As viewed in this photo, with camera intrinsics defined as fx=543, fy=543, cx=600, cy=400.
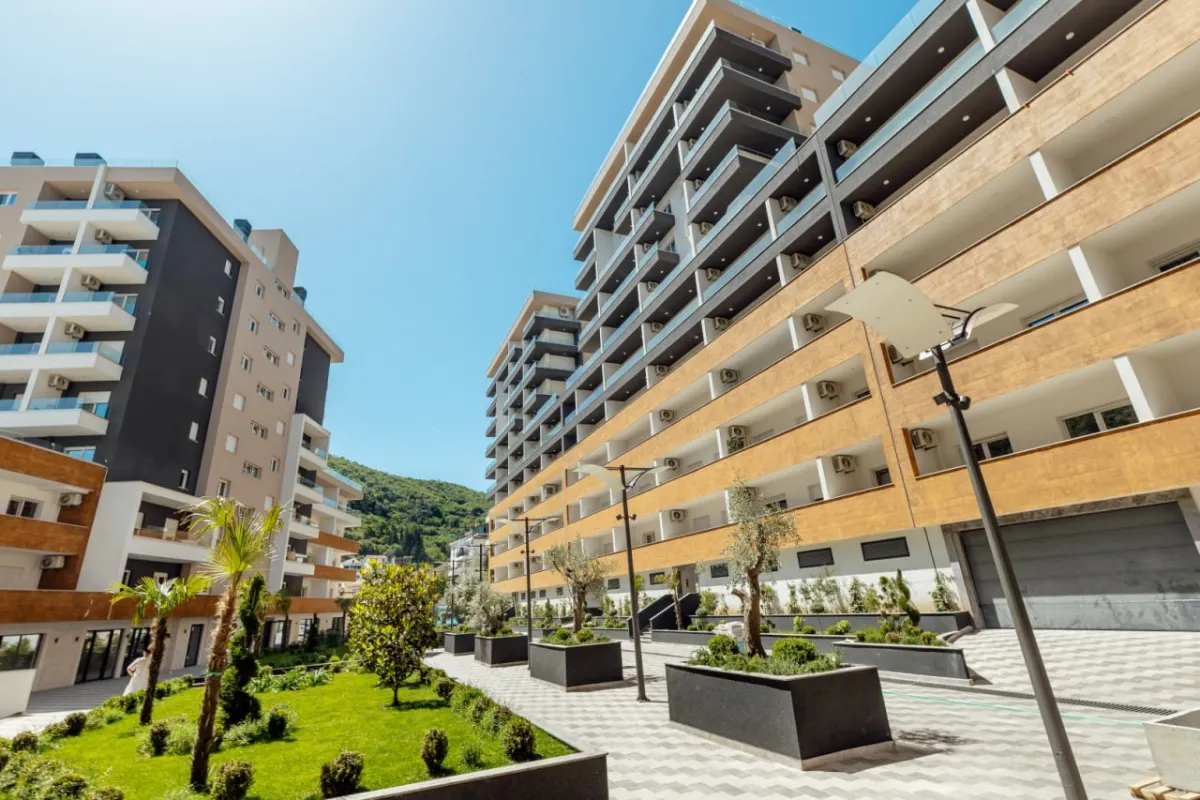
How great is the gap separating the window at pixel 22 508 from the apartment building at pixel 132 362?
224 centimetres

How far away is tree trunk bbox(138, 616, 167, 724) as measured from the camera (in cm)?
1455

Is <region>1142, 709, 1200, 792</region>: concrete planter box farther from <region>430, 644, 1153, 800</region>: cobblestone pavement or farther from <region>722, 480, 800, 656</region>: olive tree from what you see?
<region>722, 480, 800, 656</region>: olive tree

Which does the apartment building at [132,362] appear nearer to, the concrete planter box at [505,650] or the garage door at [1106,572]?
the concrete planter box at [505,650]

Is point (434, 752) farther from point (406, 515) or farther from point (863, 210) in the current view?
point (406, 515)

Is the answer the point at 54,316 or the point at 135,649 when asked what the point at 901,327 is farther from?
the point at 54,316

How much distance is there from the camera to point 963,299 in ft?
60.9

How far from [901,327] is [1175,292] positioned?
42.3ft

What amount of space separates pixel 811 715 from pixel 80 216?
4533cm

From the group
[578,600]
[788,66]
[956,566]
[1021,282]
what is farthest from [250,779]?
[788,66]

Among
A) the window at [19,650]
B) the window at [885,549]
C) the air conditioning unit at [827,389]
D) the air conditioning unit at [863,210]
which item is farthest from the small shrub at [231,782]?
the air conditioning unit at [863,210]

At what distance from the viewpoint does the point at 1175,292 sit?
13.6 m

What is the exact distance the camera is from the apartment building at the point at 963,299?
14.5 m

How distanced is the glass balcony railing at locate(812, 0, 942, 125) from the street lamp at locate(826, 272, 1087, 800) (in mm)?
21914

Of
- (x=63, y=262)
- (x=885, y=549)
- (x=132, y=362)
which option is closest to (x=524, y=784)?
(x=885, y=549)
